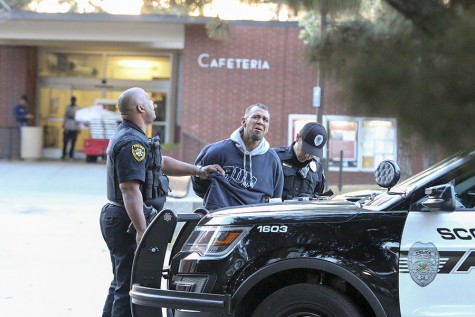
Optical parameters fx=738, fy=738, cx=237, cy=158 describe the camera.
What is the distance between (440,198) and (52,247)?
6.61m

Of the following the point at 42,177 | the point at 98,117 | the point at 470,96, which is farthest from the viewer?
the point at 98,117

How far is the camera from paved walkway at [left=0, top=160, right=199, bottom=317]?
7.01 m

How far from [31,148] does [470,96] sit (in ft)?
72.1

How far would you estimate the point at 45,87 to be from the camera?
24906 mm

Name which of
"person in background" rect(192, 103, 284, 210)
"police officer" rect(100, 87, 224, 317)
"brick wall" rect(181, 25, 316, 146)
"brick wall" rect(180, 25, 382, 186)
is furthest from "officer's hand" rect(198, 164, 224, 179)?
"brick wall" rect(181, 25, 316, 146)

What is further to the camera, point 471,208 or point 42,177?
point 42,177

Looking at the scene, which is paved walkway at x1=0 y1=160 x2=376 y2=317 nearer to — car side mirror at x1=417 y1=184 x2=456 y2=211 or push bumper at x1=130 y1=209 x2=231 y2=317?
push bumper at x1=130 y1=209 x2=231 y2=317

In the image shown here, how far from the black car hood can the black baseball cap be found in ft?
4.13

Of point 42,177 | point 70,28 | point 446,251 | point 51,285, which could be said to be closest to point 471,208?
point 446,251

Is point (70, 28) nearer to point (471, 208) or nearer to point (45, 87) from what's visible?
point (45, 87)

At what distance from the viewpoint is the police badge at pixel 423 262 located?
439 centimetres

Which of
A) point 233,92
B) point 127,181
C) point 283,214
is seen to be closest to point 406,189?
point 283,214

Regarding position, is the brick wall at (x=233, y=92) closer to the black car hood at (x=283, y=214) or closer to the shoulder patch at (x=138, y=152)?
the shoulder patch at (x=138, y=152)

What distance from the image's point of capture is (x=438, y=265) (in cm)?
438
